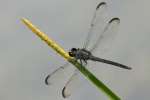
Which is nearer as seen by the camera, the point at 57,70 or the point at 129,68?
the point at 129,68

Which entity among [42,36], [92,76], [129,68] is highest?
[42,36]

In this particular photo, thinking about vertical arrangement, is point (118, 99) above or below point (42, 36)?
below

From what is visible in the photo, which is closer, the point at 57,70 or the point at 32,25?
the point at 57,70

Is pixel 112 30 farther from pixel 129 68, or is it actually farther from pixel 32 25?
pixel 32 25

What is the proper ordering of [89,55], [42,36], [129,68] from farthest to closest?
[42,36] → [89,55] → [129,68]

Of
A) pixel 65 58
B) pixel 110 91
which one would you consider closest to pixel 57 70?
pixel 65 58

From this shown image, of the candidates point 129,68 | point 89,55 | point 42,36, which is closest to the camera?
point 129,68

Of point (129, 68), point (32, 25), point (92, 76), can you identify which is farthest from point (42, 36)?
point (129, 68)

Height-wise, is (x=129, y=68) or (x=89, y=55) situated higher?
(x=89, y=55)

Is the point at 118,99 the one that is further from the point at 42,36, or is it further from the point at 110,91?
the point at 42,36
